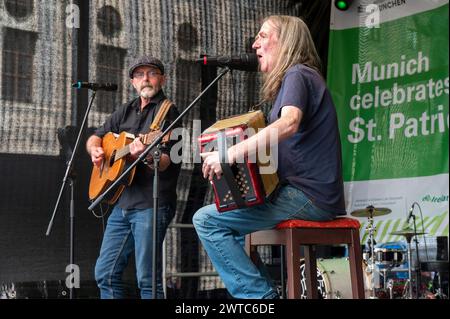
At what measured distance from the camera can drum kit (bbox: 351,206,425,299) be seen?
572cm

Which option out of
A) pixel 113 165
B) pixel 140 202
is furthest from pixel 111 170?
pixel 140 202

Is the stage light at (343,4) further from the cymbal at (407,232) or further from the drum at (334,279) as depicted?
the drum at (334,279)

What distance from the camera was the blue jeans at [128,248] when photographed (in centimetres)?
416

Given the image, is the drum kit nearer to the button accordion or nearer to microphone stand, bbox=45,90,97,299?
microphone stand, bbox=45,90,97,299

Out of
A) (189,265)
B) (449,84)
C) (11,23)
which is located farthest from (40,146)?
(449,84)

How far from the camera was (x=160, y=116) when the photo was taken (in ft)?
14.0

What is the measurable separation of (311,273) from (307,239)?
0.47 m

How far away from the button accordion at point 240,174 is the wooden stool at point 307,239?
23 centimetres

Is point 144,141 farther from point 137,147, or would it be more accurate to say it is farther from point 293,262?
point 293,262

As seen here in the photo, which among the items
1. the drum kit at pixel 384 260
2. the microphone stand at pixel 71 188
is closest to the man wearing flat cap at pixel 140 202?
the microphone stand at pixel 71 188

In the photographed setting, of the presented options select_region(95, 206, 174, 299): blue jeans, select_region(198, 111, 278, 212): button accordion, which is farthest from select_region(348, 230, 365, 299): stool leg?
select_region(95, 206, 174, 299): blue jeans

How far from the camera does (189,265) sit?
17.8ft

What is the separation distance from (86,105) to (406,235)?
8.91 feet

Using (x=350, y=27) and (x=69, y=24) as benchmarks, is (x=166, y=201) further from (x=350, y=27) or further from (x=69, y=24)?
(x=350, y=27)
